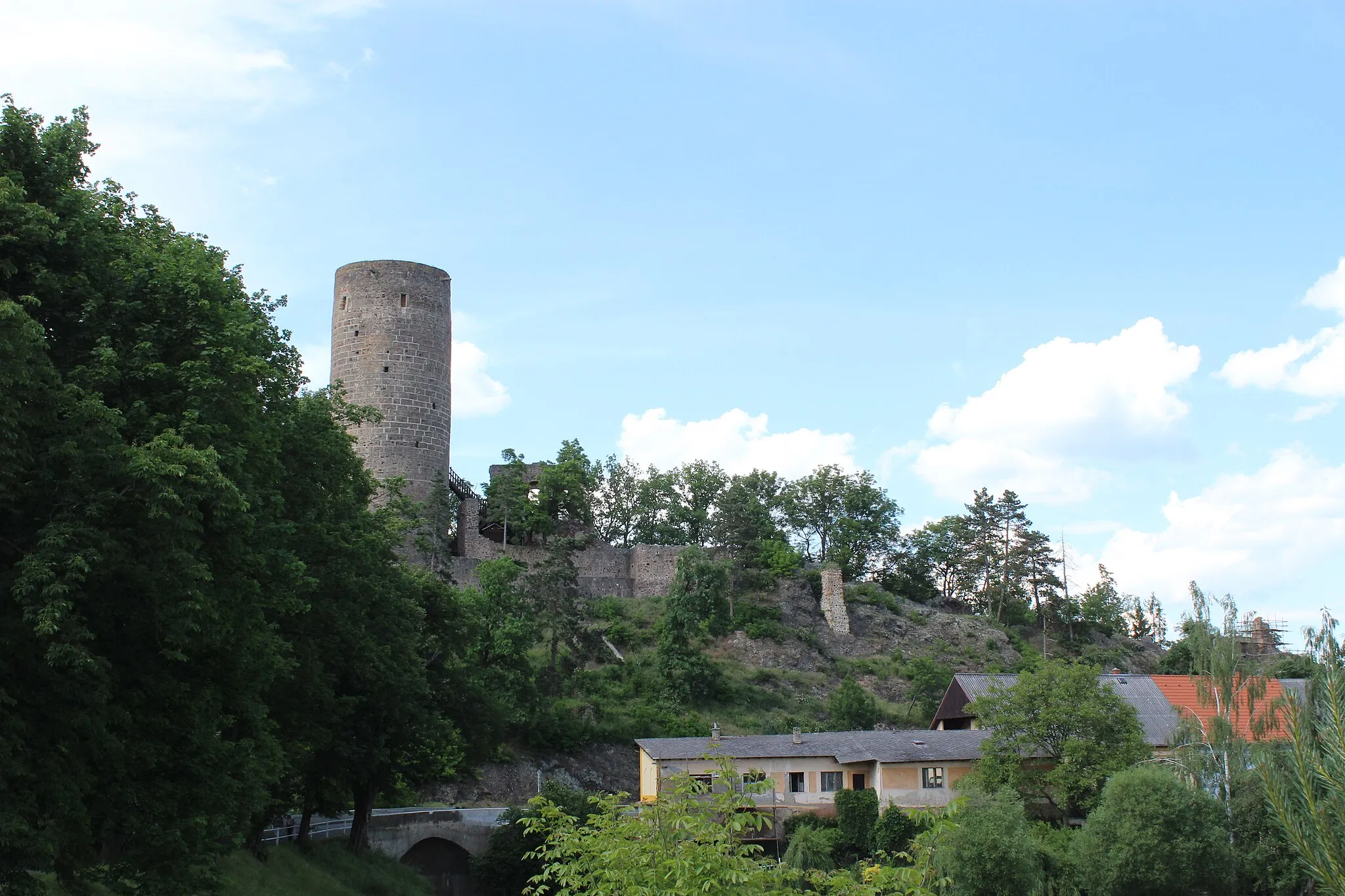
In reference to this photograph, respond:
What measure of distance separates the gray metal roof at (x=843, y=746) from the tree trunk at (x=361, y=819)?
9460 mm

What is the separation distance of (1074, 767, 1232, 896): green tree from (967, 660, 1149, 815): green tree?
379cm

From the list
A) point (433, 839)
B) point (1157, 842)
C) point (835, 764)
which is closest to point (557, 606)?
point (835, 764)

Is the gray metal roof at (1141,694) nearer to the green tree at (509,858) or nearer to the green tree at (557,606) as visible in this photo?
the green tree at (509,858)

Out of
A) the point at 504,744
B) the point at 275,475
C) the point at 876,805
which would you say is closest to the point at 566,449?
the point at 504,744

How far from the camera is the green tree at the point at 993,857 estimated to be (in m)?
29.0

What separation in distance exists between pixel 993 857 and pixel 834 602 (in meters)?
31.2

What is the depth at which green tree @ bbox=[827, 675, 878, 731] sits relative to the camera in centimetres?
4697

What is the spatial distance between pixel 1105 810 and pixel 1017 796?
319cm

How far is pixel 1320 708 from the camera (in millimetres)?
7238

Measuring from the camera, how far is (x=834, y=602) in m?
60.2

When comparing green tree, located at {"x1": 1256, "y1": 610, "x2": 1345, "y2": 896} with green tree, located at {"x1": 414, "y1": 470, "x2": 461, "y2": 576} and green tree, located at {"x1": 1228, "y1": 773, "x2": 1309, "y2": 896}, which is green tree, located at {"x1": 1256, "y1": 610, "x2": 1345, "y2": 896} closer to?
green tree, located at {"x1": 1228, "y1": 773, "x2": 1309, "y2": 896}

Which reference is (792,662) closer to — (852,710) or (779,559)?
(852,710)

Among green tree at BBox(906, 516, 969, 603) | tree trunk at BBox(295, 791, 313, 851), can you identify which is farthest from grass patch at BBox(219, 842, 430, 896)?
green tree at BBox(906, 516, 969, 603)

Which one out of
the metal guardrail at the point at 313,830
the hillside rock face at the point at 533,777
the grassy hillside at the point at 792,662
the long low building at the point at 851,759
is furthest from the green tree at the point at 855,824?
the metal guardrail at the point at 313,830
